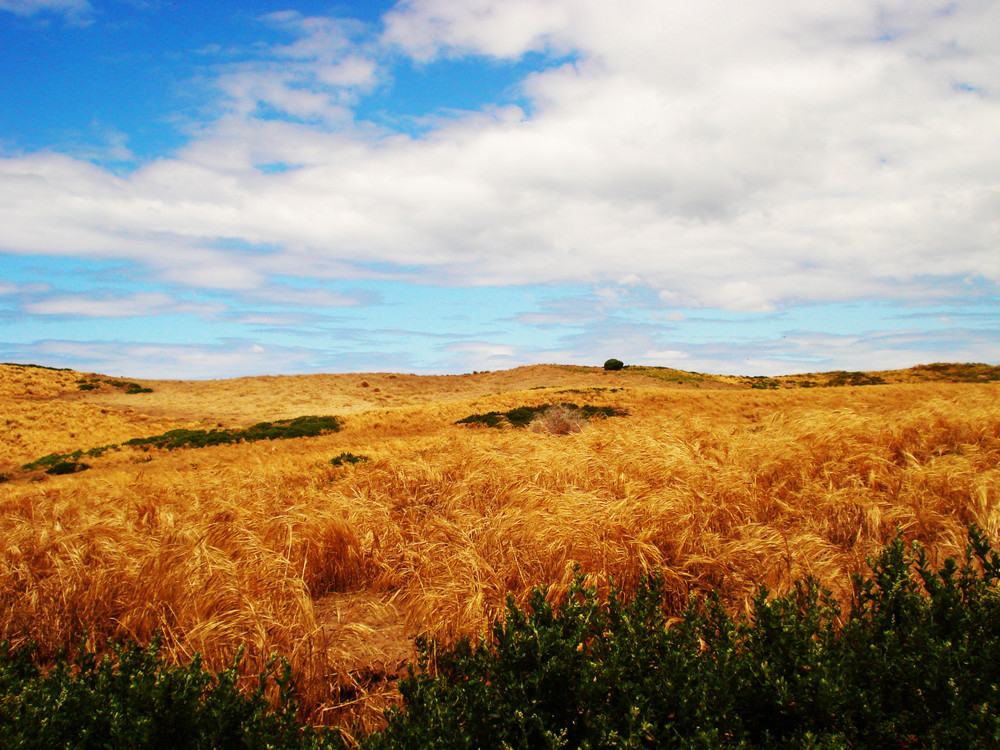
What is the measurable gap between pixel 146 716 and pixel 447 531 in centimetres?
371

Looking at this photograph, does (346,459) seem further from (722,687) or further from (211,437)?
(211,437)

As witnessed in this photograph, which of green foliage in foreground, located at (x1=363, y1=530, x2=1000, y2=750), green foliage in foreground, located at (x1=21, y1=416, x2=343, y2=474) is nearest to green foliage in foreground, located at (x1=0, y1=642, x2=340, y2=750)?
green foliage in foreground, located at (x1=363, y1=530, x2=1000, y2=750)

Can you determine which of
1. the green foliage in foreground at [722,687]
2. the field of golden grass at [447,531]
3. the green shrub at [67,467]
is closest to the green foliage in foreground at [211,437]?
the green shrub at [67,467]

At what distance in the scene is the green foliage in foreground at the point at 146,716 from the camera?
2.67 metres

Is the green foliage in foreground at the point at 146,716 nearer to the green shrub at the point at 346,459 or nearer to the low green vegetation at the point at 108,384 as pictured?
the green shrub at the point at 346,459

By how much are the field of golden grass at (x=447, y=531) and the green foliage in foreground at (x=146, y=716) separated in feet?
2.39

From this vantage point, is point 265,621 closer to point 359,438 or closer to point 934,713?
point 934,713

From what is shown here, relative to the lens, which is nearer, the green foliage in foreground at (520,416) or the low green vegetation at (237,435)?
the green foliage in foreground at (520,416)

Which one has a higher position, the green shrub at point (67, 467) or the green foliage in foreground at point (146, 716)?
the green foliage in foreground at point (146, 716)

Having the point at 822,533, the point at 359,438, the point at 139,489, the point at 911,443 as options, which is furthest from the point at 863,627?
the point at 359,438

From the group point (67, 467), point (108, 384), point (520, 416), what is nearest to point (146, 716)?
point (67, 467)

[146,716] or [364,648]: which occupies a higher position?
[146,716]

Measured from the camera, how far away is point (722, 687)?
2.77 meters

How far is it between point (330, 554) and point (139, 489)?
5199 millimetres
